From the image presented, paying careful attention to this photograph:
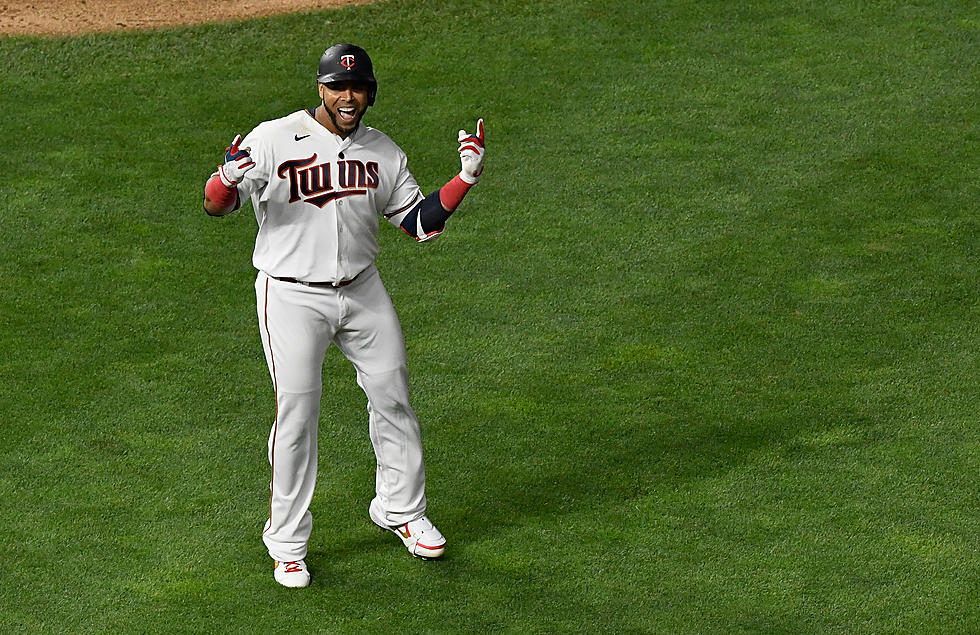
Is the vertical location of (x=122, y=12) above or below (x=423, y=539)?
above

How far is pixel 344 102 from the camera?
5.97m

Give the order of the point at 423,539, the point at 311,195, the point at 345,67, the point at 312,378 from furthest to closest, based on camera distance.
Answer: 1. the point at 423,539
2. the point at 312,378
3. the point at 311,195
4. the point at 345,67

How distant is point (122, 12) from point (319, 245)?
705cm

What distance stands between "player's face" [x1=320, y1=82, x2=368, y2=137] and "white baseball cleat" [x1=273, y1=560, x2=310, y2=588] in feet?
6.06

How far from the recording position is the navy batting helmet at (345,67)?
5.90 meters

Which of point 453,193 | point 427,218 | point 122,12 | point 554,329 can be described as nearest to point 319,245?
point 427,218

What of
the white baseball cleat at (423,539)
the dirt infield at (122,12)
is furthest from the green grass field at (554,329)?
the dirt infield at (122,12)

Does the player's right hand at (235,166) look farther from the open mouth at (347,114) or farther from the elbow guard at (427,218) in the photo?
the elbow guard at (427,218)

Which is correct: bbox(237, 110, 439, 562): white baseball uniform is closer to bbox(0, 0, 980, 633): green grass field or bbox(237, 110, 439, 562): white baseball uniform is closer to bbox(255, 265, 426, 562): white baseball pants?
bbox(255, 265, 426, 562): white baseball pants

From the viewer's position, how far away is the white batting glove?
6.03m

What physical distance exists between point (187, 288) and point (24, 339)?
3.25 feet

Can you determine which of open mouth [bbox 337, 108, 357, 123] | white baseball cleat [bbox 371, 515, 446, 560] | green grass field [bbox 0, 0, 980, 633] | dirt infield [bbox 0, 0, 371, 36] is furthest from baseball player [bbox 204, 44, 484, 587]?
dirt infield [bbox 0, 0, 371, 36]

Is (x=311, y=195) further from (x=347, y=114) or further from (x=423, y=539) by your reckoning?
Result: (x=423, y=539)

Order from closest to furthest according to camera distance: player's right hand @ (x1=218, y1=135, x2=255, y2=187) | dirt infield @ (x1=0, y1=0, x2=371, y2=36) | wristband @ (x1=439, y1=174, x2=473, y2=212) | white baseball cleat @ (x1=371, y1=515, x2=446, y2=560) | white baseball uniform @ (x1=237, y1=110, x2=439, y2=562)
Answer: player's right hand @ (x1=218, y1=135, x2=255, y2=187)
white baseball uniform @ (x1=237, y1=110, x2=439, y2=562)
wristband @ (x1=439, y1=174, x2=473, y2=212)
white baseball cleat @ (x1=371, y1=515, x2=446, y2=560)
dirt infield @ (x1=0, y1=0, x2=371, y2=36)
